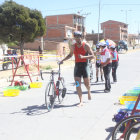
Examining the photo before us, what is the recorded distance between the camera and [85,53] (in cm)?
588

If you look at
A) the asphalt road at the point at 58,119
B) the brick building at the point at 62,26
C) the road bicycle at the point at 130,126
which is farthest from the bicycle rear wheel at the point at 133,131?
the brick building at the point at 62,26

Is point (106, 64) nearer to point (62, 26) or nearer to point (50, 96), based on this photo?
point (50, 96)

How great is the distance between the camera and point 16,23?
1620 cm

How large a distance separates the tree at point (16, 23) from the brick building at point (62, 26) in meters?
50.8

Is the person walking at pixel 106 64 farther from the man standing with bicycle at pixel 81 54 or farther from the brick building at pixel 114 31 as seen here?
the brick building at pixel 114 31

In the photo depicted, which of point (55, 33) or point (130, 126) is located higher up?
point (55, 33)

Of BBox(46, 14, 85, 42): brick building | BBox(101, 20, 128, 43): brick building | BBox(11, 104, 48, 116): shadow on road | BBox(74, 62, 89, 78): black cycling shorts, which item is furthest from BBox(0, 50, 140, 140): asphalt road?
BBox(101, 20, 128, 43): brick building

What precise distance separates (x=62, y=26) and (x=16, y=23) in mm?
53150

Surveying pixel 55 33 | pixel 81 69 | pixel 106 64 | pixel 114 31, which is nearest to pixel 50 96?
pixel 81 69

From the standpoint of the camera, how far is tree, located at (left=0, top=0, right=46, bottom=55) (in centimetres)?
1605

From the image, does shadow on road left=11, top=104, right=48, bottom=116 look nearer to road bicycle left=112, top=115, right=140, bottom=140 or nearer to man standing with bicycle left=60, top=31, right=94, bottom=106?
man standing with bicycle left=60, top=31, right=94, bottom=106

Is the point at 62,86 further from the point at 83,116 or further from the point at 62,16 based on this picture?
the point at 62,16

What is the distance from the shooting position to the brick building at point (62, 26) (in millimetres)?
68500

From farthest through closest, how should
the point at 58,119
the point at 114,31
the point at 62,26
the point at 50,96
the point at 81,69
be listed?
the point at 114,31 → the point at 62,26 → the point at 81,69 → the point at 50,96 → the point at 58,119
